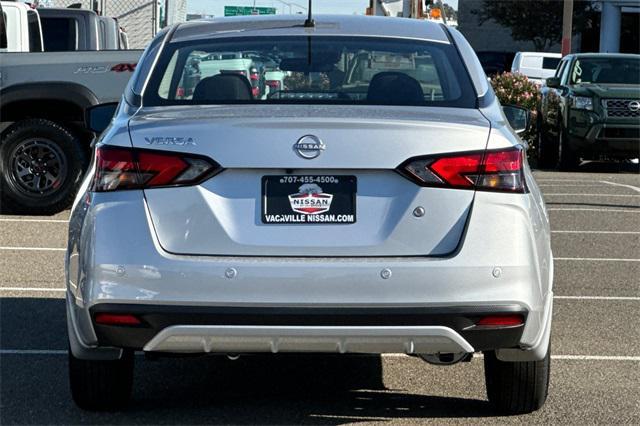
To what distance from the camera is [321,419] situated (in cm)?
587

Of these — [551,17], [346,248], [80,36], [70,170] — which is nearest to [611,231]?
[70,170]

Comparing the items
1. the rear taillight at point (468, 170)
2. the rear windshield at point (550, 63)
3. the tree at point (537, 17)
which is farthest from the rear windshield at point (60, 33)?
the tree at point (537, 17)

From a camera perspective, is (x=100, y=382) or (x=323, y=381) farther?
(x=323, y=381)

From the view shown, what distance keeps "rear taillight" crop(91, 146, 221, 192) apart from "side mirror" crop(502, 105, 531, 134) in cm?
189

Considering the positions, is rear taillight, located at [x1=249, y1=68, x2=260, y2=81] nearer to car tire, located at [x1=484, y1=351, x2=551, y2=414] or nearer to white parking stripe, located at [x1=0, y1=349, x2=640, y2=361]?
car tire, located at [x1=484, y1=351, x2=551, y2=414]

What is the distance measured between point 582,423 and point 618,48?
168 feet

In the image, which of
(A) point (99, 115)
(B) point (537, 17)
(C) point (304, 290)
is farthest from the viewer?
(B) point (537, 17)

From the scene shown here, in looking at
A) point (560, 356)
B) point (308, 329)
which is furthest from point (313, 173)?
point (560, 356)

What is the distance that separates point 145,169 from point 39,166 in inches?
340

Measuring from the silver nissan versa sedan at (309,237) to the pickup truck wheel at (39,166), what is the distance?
321 inches

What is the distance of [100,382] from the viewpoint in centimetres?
579

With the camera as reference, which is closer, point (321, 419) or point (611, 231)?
point (321, 419)

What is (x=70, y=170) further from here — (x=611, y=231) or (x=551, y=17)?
(x=551, y=17)

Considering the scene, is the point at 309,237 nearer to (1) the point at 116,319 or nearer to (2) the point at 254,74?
(1) the point at 116,319
